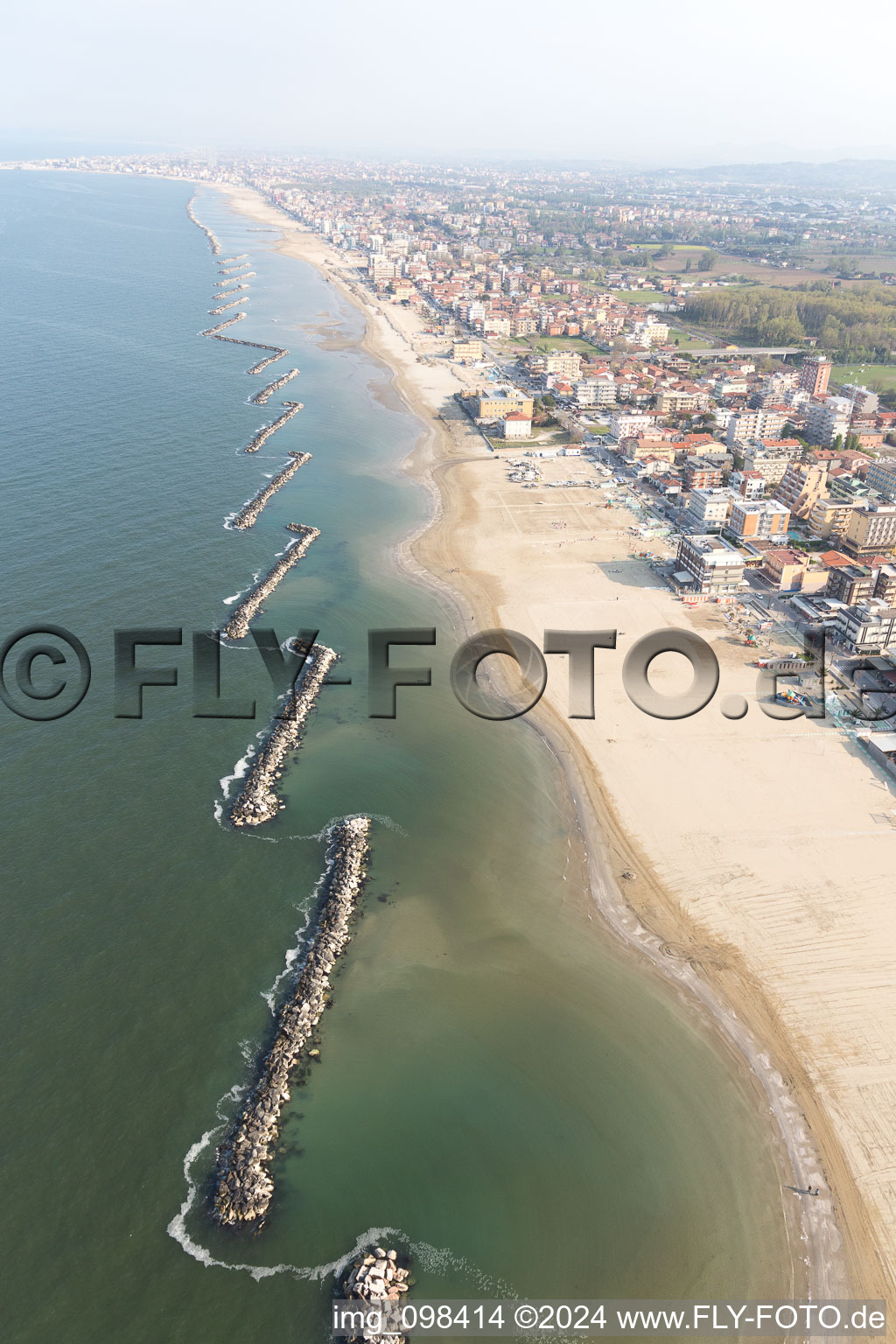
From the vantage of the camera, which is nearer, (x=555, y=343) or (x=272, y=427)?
(x=272, y=427)

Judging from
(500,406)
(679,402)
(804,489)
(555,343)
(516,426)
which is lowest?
(804,489)

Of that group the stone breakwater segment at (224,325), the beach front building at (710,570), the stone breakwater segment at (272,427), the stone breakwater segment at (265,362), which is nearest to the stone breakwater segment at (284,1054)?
the beach front building at (710,570)

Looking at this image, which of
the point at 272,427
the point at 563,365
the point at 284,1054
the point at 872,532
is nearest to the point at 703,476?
the point at 872,532

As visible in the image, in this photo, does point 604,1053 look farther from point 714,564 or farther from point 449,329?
point 449,329

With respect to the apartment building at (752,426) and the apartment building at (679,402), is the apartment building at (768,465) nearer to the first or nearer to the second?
the apartment building at (752,426)

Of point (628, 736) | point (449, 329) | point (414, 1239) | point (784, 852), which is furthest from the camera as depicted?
point (449, 329)

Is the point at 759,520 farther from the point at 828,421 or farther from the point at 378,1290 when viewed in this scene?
the point at 378,1290

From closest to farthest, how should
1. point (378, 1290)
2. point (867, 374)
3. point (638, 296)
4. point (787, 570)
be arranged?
point (378, 1290), point (787, 570), point (867, 374), point (638, 296)

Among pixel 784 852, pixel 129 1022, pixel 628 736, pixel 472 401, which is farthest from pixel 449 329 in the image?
pixel 129 1022

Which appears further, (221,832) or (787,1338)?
(221,832)
